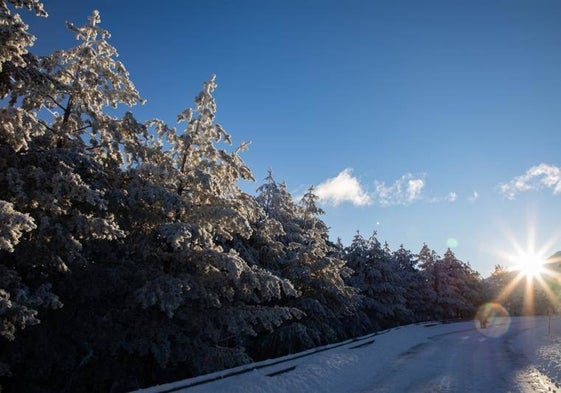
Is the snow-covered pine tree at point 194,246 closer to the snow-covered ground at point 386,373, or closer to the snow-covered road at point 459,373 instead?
the snow-covered ground at point 386,373

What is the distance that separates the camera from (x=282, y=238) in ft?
88.3

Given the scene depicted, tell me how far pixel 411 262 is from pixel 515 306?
43558 mm

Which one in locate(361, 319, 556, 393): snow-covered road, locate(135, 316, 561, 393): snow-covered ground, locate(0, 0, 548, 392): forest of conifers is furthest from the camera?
locate(361, 319, 556, 393): snow-covered road

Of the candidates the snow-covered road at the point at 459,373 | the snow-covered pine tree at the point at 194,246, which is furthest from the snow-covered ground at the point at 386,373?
the snow-covered pine tree at the point at 194,246

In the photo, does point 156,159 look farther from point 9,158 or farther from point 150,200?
point 9,158

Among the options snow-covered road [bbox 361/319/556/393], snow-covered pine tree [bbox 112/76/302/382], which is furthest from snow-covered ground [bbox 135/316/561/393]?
snow-covered pine tree [bbox 112/76/302/382]

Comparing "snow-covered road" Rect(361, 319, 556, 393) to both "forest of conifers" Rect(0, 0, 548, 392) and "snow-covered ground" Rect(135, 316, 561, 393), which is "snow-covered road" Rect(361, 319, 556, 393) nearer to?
"snow-covered ground" Rect(135, 316, 561, 393)

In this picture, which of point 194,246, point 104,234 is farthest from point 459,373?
point 104,234

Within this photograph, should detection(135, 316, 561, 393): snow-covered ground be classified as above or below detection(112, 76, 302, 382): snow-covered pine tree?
below

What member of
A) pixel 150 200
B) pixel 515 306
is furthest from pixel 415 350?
pixel 515 306

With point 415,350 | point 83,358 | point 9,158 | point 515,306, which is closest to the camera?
point 9,158

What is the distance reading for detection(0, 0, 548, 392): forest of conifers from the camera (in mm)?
9055

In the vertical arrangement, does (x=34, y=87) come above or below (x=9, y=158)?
above

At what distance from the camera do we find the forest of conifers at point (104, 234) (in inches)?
356
